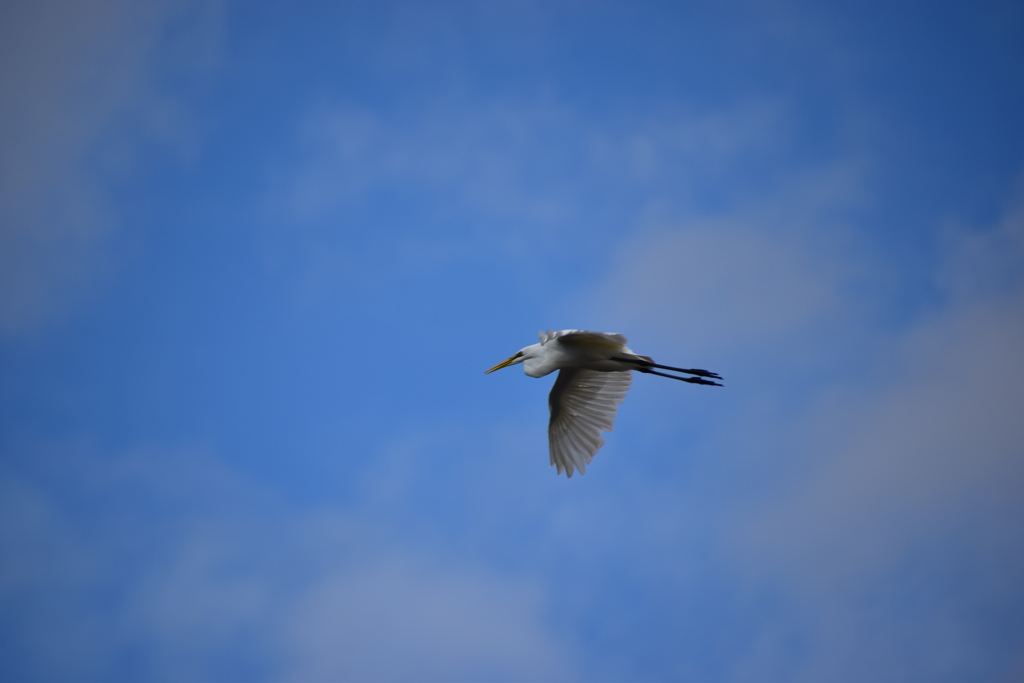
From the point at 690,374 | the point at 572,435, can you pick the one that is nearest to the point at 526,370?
the point at 572,435

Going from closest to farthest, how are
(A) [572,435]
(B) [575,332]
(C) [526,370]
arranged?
1. (B) [575,332]
2. (C) [526,370]
3. (A) [572,435]

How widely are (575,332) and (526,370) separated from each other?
1.49m

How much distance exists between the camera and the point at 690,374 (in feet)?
32.3

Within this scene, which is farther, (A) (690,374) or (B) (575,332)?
(A) (690,374)

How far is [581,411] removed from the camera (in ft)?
33.9

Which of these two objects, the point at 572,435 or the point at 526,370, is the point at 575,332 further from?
the point at 572,435

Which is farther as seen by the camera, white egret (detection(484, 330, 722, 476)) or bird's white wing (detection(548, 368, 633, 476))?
bird's white wing (detection(548, 368, 633, 476))

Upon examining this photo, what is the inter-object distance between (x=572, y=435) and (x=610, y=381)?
78cm

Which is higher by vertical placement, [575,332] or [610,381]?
[610,381]

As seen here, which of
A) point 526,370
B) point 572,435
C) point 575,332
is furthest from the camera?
point 572,435

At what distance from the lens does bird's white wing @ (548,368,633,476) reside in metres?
10.2

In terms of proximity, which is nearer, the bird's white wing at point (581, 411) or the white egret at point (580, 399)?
the white egret at point (580, 399)

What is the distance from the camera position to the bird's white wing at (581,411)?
1019cm

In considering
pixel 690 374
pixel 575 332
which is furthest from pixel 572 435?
pixel 575 332
